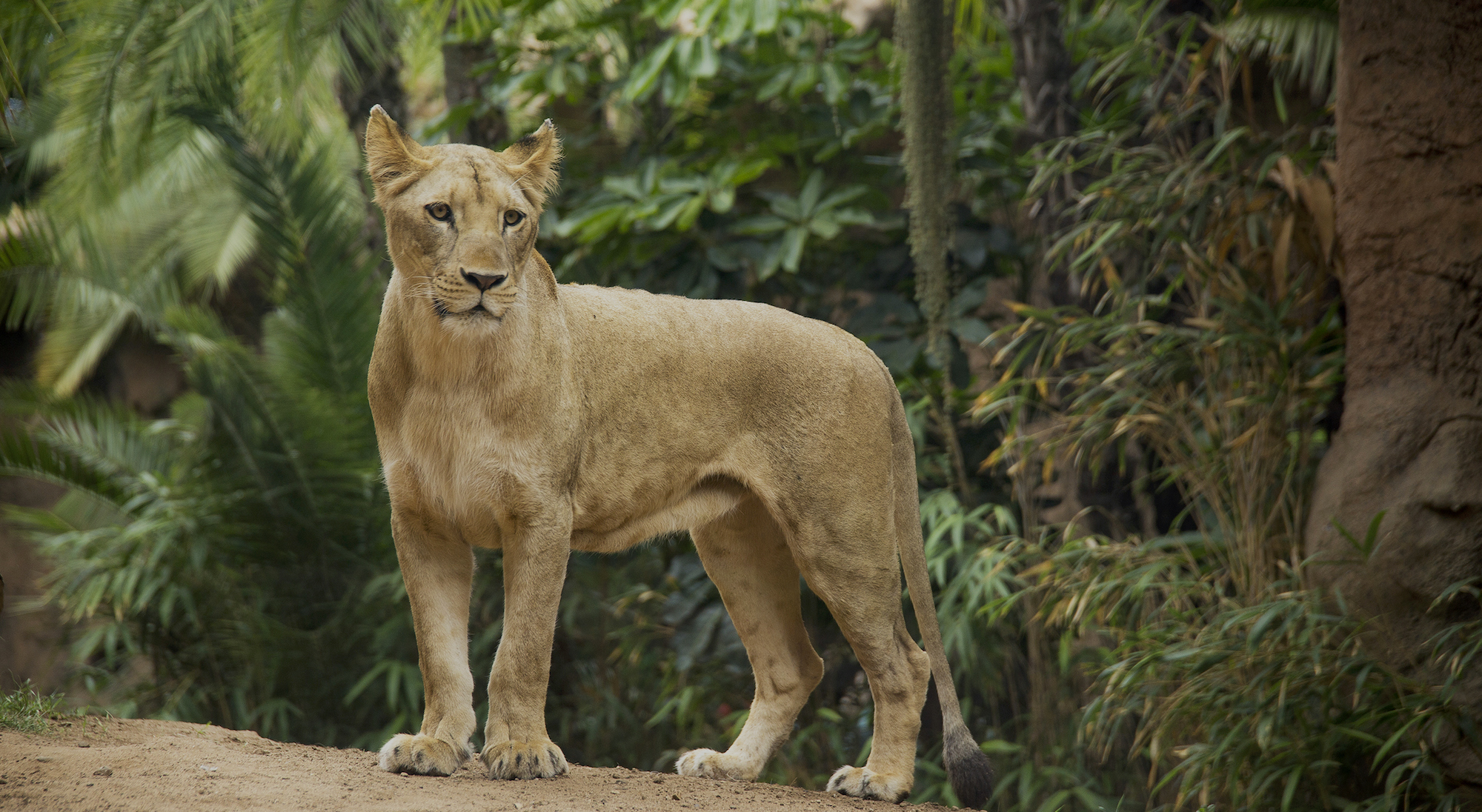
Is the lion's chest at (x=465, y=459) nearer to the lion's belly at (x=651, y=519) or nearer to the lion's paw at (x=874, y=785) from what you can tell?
the lion's belly at (x=651, y=519)

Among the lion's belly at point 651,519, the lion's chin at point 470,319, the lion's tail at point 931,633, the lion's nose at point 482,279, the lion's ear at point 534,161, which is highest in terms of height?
the lion's ear at point 534,161

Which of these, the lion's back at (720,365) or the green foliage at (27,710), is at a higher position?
the lion's back at (720,365)

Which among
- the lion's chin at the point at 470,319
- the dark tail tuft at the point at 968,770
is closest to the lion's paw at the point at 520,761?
the lion's chin at the point at 470,319

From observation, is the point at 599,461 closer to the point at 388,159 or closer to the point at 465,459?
the point at 465,459

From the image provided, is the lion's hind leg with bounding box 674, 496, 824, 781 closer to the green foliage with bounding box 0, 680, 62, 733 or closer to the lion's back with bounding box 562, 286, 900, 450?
the lion's back with bounding box 562, 286, 900, 450

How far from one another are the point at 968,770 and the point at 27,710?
291cm

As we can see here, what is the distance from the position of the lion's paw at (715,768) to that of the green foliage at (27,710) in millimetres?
1951

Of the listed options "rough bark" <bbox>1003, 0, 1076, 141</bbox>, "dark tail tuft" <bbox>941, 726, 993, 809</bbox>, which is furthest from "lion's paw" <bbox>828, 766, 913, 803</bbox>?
"rough bark" <bbox>1003, 0, 1076, 141</bbox>

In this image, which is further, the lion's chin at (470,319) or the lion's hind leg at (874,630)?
the lion's hind leg at (874,630)

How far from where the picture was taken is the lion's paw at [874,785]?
12.9 ft

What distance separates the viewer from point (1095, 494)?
6.48 m

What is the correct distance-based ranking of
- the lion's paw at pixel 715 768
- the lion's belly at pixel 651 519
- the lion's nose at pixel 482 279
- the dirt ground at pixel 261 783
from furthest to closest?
the lion's paw at pixel 715 768 < the lion's belly at pixel 651 519 < the lion's nose at pixel 482 279 < the dirt ground at pixel 261 783

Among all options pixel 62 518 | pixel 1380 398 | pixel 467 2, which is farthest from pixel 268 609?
pixel 1380 398

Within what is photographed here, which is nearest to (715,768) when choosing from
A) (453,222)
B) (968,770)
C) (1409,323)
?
(968,770)
